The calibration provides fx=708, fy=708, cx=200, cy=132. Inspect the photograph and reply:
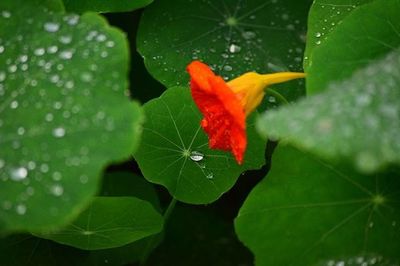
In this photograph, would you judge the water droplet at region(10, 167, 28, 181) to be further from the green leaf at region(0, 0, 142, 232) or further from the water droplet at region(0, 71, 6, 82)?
the water droplet at region(0, 71, 6, 82)

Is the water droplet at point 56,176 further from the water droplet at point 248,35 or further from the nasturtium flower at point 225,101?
the water droplet at point 248,35

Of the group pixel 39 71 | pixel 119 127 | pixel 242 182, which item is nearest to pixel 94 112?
pixel 119 127

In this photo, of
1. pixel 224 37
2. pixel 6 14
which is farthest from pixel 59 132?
pixel 224 37

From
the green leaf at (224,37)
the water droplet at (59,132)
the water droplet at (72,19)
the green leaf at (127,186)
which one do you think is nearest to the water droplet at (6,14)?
the water droplet at (72,19)

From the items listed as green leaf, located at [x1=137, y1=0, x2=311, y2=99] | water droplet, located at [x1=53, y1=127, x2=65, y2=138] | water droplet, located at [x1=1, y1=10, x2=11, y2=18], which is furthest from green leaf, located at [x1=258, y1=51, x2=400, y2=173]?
green leaf, located at [x1=137, y1=0, x2=311, y2=99]

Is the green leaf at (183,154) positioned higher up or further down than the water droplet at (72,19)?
further down

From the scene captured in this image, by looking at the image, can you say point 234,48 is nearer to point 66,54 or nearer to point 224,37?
point 224,37
